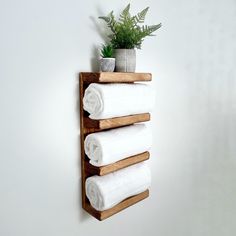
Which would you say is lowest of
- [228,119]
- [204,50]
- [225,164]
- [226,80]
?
[225,164]

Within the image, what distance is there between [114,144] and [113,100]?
0.46ft

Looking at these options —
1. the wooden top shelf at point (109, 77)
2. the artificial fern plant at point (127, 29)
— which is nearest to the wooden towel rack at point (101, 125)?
the wooden top shelf at point (109, 77)

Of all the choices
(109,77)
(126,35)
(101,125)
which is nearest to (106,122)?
(101,125)

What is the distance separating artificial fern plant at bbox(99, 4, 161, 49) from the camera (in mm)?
804

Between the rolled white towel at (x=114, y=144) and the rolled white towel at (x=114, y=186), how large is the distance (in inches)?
2.5

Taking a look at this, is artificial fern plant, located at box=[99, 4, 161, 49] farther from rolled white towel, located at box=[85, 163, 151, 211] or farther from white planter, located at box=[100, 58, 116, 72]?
rolled white towel, located at box=[85, 163, 151, 211]

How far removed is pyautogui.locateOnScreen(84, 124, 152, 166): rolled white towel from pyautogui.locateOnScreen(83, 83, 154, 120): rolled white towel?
0.22 feet

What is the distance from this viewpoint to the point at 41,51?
28.0 inches

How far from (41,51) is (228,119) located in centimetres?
118

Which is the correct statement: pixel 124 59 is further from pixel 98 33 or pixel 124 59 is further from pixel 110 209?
pixel 110 209

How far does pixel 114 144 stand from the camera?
0.78 meters

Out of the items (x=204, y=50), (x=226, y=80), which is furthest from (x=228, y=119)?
(x=204, y=50)

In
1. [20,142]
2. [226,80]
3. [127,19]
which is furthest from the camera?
[226,80]

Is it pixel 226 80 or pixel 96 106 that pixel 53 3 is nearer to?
pixel 96 106
